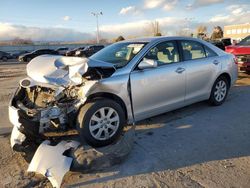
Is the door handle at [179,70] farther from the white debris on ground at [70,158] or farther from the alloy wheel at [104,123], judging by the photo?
the white debris on ground at [70,158]

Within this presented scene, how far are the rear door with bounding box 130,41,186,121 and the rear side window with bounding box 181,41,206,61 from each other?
8.8 inches

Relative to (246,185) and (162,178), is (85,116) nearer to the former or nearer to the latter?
(162,178)

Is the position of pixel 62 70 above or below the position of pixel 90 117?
above

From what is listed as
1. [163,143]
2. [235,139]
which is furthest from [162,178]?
[235,139]

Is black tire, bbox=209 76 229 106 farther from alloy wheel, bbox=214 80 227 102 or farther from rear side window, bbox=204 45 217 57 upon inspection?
rear side window, bbox=204 45 217 57

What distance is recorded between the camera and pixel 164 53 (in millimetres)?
5602

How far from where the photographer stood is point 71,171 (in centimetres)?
394

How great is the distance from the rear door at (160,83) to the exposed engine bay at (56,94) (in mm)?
590

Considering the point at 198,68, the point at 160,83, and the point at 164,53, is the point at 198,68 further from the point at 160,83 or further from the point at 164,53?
the point at 160,83

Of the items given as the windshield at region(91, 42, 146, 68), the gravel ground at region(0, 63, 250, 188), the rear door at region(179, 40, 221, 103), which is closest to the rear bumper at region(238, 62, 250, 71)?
the rear door at region(179, 40, 221, 103)

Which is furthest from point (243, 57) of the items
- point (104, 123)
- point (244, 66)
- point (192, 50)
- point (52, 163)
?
point (52, 163)

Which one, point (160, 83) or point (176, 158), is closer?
point (176, 158)

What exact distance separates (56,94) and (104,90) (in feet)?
2.35

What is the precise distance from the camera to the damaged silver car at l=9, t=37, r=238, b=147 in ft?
14.5
